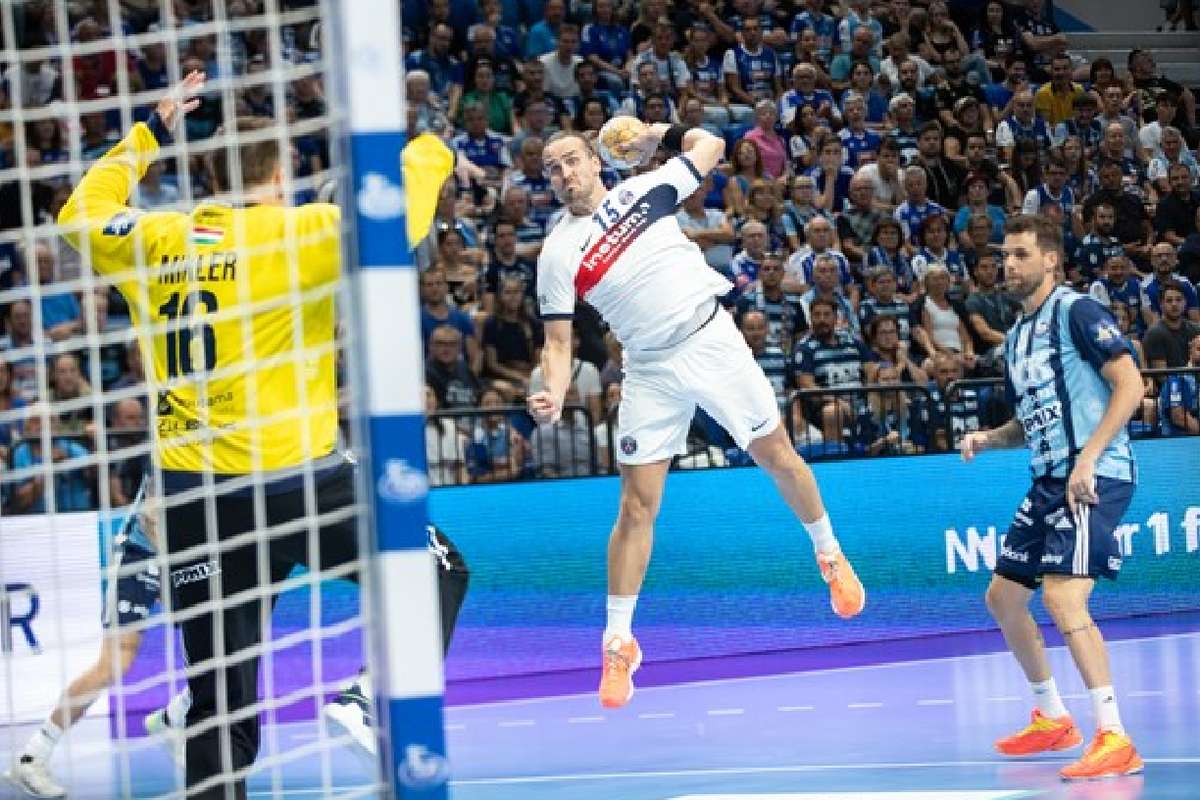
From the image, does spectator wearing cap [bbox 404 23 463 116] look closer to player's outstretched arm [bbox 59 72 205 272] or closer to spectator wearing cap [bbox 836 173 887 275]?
spectator wearing cap [bbox 836 173 887 275]

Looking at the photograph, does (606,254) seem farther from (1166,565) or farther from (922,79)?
(922,79)

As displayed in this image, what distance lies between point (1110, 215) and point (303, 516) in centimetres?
1186

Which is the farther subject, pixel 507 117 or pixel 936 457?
pixel 507 117

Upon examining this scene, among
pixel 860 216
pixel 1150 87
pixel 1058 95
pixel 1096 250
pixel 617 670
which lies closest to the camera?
pixel 617 670

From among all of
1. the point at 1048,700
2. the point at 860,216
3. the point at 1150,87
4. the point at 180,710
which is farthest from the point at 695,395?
the point at 1150,87

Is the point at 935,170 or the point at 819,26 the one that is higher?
the point at 819,26

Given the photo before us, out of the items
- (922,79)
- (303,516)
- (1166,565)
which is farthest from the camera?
(922,79)

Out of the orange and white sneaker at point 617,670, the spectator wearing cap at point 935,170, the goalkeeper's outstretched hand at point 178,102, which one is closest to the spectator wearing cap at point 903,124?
the spectator wearing cap at point 935,170

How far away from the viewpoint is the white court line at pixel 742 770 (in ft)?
26.9

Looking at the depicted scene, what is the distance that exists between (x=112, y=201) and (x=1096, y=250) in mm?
11658

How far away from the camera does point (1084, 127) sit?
1789cm

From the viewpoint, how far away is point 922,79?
58.3 ft

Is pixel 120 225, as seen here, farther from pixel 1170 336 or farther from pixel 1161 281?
pixel 1161 281

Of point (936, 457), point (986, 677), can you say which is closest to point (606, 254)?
point (986, 677)
